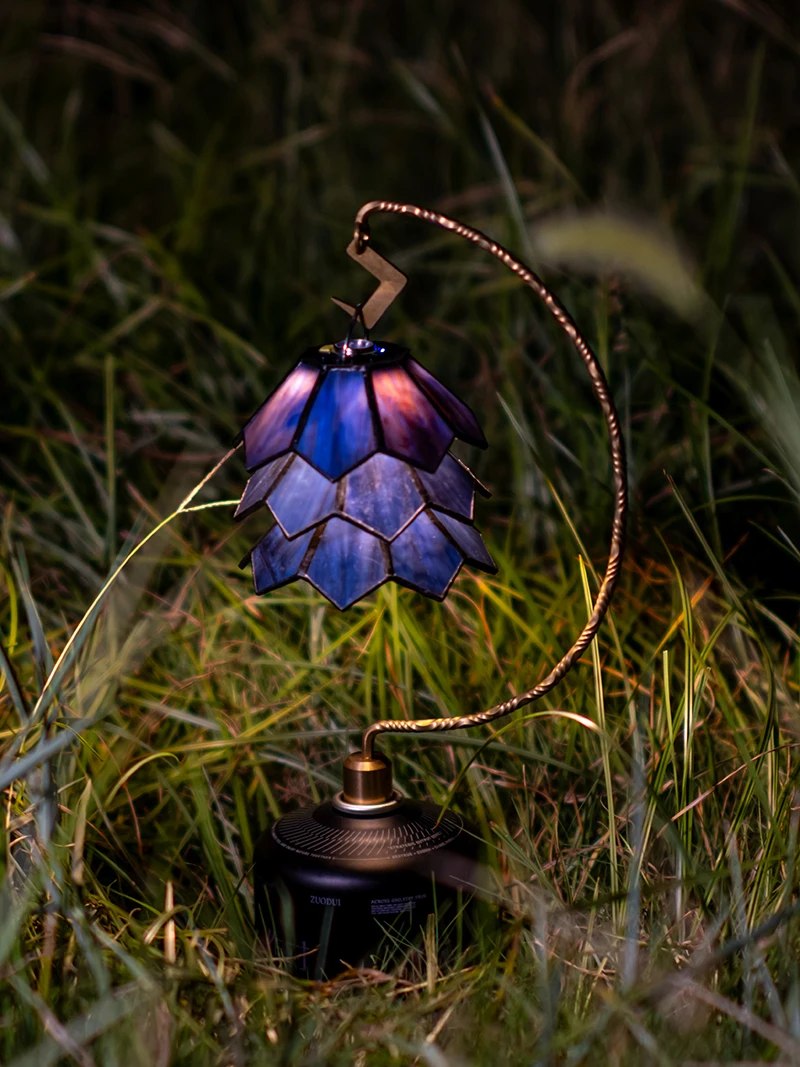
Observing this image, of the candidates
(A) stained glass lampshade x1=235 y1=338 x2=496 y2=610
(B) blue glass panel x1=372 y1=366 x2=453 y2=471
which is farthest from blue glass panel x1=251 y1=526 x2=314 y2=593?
(B) blue glass panel x1=372 y1=366 x2=453 y2=471

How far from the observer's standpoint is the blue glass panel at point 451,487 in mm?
1373

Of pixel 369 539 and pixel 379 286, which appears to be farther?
pixel 369 539

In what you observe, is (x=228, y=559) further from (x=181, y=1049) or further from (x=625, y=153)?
(x=625, y=153)

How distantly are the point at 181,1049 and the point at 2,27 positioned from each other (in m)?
3.66

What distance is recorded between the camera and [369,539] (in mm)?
1463

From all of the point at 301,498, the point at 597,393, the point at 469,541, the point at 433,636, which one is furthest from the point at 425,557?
the point at 433,636

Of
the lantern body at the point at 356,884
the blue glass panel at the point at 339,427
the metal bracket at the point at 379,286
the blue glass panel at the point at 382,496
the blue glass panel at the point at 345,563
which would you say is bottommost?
the lantern body at the point at 356,884

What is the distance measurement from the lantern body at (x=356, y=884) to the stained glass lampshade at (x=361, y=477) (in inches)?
10.0

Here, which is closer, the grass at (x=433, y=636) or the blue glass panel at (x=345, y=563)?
the grass at (x=433, y=636)

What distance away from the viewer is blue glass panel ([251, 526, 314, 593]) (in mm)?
1442

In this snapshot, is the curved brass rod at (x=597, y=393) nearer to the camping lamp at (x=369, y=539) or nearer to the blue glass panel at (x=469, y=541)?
the camping lamp at (x=369, y=539)

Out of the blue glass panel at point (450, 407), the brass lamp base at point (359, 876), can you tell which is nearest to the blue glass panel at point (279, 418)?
the blue glass panel at point (450, 407)

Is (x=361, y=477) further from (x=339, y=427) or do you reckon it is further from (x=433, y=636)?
(x=433, y=636)

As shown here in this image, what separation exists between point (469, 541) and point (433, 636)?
424 mm
